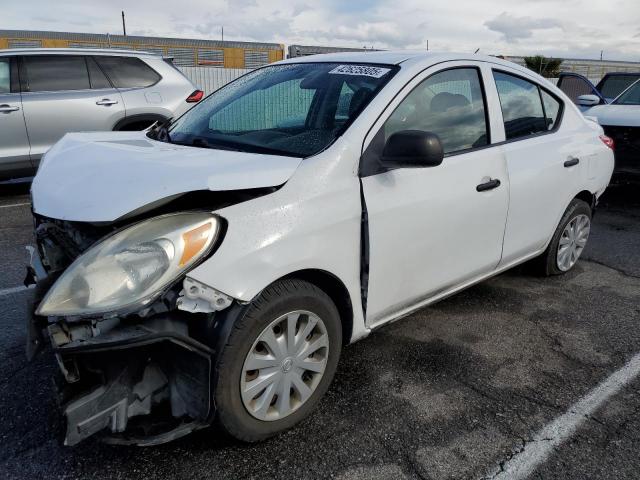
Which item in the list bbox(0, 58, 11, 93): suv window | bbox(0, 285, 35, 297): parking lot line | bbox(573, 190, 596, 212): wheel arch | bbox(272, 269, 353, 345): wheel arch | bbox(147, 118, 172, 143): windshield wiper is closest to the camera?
bbox(272, 269, 353, 345): wheel arch

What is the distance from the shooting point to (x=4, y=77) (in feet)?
21.5

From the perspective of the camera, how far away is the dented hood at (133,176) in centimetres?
209

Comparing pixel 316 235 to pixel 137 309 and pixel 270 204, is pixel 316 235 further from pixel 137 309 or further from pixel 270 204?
pixel 137 309

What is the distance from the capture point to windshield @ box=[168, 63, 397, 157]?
2713mm

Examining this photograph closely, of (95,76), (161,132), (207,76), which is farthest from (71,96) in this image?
(207,76)

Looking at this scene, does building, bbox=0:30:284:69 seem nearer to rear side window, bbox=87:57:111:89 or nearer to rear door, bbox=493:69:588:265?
rear side window, bbox=87:57:111:89

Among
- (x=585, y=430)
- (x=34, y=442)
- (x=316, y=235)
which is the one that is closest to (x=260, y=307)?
(x=316, y=235)

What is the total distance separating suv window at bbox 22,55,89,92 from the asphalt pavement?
3646 millimetres

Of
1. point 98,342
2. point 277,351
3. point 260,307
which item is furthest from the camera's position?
point 277,351

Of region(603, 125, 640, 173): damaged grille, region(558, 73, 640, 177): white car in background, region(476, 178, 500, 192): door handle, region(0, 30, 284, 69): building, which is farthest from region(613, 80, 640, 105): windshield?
region(0, 30, 284, 69): building

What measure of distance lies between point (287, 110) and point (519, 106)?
1601mm

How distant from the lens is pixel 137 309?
1928 mm

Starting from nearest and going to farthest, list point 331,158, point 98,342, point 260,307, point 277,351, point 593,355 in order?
point 98,342 → point 260,307 → point 277,351 → point 331,158 → point 593,355

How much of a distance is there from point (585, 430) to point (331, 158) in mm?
1677
